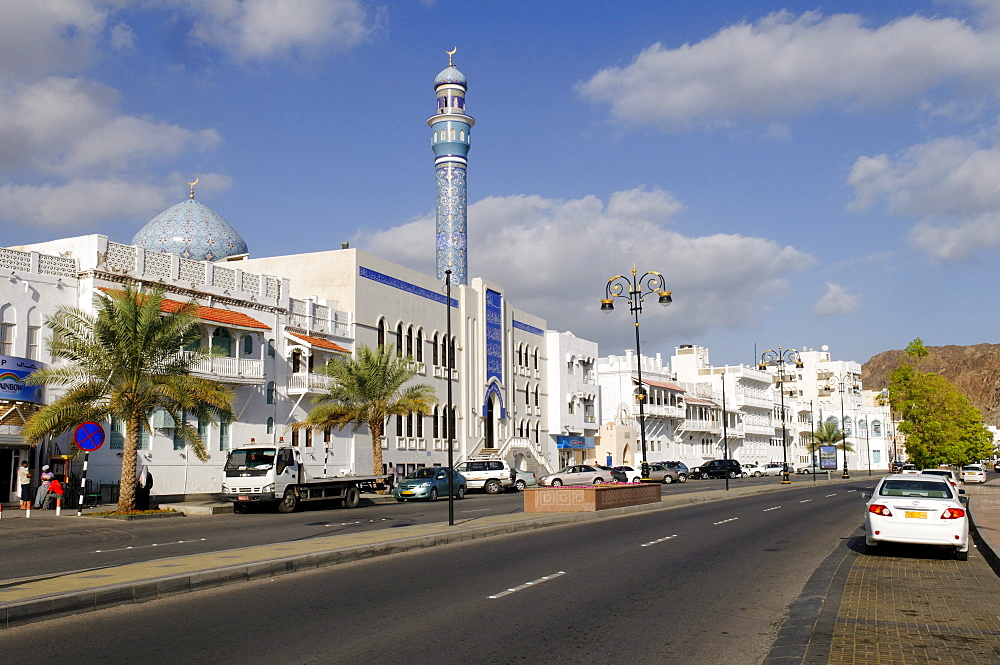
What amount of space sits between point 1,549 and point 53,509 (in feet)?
42.5

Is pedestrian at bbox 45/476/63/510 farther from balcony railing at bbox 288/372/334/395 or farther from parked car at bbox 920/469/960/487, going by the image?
parked car at bbox 920/469/960/487

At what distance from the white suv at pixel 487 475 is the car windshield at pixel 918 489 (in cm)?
3107

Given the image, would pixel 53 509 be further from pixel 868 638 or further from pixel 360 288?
pixel 868 638

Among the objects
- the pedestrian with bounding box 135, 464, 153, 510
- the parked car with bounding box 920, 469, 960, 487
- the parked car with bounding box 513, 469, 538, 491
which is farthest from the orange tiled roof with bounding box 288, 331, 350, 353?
the parked car with bounding box 920, 469, 960, 487

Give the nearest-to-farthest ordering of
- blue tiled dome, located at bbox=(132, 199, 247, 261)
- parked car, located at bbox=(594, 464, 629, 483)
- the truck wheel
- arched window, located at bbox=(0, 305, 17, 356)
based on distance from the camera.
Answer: the truck wheel < arched window, located at bbox=(0, 305, 17, 356) < blue tiled dome, located at bbox=(132, 199, 247, 261) < parked car, located at bbox=(594, 464, 629, 483)

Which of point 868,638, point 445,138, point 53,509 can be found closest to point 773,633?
point 868,638

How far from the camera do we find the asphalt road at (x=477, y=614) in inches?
333

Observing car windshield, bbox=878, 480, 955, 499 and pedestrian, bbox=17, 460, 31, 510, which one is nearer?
car windshield, bbox=878, 480, 955, 499

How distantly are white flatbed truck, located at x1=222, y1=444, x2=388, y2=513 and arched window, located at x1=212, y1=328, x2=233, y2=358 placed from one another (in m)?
8.20

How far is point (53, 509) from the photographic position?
29.7 m

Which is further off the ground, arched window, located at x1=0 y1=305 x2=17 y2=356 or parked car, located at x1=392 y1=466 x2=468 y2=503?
arched window, located at x1=0 y1=305 x2=17 y2=356

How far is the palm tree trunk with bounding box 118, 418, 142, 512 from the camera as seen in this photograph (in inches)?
1103

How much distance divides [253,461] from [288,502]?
178 cm

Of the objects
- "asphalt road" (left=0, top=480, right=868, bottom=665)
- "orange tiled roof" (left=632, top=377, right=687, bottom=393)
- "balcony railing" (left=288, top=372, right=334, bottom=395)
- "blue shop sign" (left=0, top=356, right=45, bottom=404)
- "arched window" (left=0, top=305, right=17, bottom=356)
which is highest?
"orange tiled roof" (left=632, top=377, right=687, bottom=393)
